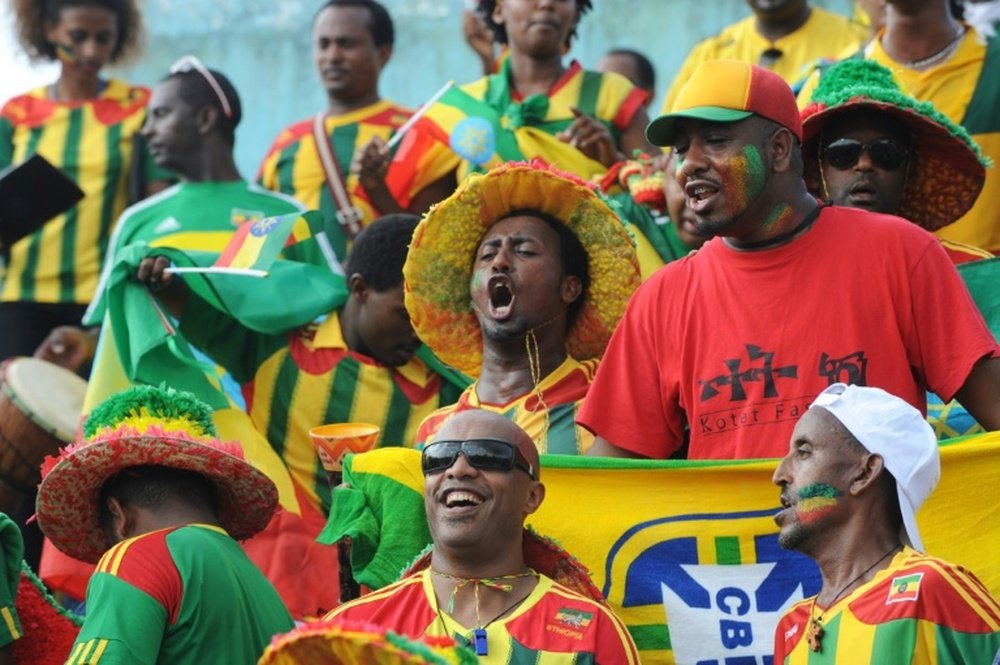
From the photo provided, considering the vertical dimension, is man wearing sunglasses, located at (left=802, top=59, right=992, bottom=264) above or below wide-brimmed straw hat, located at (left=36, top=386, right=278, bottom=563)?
above

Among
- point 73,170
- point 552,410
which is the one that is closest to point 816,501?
point 552,410

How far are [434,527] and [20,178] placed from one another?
463cm

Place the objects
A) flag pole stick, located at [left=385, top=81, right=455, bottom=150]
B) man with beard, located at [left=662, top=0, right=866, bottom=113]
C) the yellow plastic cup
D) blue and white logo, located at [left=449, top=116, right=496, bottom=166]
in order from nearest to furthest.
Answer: the yellow plastic cup
blue and white logo, located at [left=449, top=116, right=496, bottom=166]
flag pole stick, located at [left=385, top=81, right=455, bottom=150]
man with beard, located at [left=662, top=0, right=866, bottom=113]

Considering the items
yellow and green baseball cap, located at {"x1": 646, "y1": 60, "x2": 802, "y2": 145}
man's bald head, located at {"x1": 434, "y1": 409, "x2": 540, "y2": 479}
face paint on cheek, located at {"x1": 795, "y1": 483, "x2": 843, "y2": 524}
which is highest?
yellow and green baseball cap, located at {"x1": 646, "y1": 60, "x2": 802, "y2": 145}

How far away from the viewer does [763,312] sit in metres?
6.47

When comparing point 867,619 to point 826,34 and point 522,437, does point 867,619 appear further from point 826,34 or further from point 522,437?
point 826,34

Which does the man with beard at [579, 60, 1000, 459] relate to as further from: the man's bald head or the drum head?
the drum head

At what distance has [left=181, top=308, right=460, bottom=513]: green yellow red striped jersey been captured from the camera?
28.3 ft

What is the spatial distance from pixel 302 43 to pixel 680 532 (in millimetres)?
8947

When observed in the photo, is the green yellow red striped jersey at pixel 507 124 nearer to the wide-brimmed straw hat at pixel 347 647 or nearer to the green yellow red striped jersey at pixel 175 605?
the green yellow red striped jersey at pixel 175 605

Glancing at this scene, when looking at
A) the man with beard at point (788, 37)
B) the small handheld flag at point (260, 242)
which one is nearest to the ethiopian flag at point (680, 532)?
the small handheld flag at point (260, 242)

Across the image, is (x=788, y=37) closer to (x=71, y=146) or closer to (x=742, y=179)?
(x=71, y=146)

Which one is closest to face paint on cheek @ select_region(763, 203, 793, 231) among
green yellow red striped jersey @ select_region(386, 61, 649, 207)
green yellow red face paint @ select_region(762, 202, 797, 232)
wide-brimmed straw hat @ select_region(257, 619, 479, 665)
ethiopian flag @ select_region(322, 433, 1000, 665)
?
green yellow red face paint @ select_region(762, 202, 797, 232)

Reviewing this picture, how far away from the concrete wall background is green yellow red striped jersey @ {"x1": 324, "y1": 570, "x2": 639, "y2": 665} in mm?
8430
